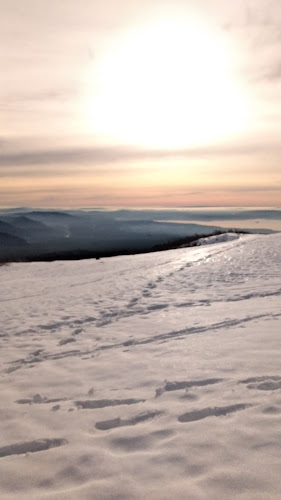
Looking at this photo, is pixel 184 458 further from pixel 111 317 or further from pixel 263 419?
pixel 111 317

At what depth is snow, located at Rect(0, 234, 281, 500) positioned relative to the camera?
3.31m

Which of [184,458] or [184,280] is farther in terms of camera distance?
[184,280]

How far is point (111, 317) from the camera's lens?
10188 mm

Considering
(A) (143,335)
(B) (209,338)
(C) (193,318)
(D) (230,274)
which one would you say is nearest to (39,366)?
(A) (143,335)

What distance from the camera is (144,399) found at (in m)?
4.97

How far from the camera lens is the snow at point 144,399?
3312mm

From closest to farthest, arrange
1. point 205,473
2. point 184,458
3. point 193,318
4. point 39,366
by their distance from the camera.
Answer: point 205,473 < point 184,458 < point 39,366 < point 193,318

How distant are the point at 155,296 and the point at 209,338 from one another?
5250mm

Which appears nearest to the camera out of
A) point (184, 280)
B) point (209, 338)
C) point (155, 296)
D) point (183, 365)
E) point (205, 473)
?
point (205, 473)

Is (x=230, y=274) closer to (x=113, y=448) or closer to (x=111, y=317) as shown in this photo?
(x=111, y=317)

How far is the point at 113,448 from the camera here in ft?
12.7

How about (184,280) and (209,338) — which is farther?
(184,280)

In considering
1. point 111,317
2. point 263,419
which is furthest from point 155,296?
point 263,419

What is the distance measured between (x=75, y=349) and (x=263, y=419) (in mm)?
4387
